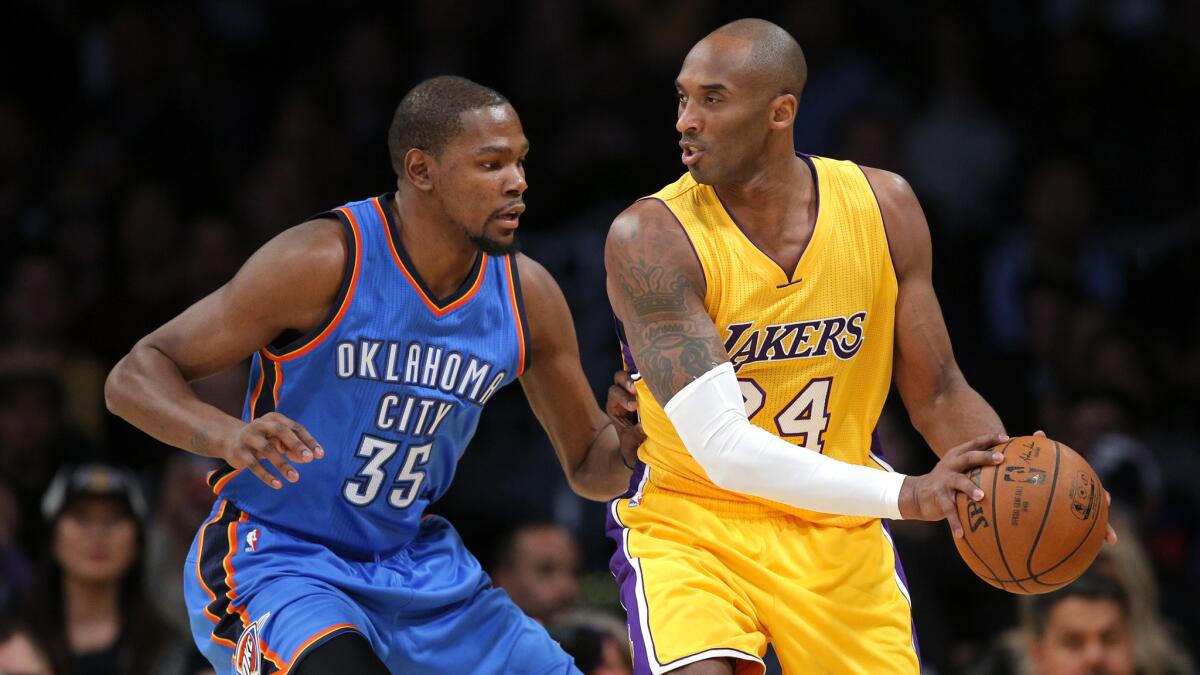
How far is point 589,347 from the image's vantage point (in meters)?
8.59

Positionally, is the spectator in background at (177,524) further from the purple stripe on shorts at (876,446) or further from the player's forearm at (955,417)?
the player's forearm at (955,417)

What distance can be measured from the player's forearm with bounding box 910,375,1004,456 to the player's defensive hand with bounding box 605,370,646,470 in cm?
83

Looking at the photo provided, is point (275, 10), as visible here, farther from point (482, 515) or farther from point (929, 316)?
point (929, 316)

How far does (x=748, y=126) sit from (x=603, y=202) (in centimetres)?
432

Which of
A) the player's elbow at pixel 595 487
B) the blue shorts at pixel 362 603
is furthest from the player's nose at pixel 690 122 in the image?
the blue shorts at pixel 362 603

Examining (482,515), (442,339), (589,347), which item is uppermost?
(442,339)

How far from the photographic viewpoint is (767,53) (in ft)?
15.6

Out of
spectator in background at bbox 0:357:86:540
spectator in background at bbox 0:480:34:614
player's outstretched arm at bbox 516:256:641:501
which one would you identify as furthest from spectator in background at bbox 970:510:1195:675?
spectator in background at bbox 0:357:86:540

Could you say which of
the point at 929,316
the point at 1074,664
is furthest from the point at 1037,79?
the point at 929,316

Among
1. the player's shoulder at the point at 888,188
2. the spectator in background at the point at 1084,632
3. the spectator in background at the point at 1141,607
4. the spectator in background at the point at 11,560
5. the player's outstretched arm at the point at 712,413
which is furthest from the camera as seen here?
the spectator in background at the point at 11,560

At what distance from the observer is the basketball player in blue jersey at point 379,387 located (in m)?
4.89

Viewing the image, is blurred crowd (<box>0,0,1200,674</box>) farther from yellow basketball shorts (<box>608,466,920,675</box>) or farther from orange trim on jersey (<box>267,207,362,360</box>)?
orange trim on jersey (<box>267,207,362,360</box>)

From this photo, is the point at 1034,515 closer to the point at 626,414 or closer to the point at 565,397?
the point at 626,414

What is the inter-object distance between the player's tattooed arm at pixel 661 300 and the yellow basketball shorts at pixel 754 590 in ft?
1.39
